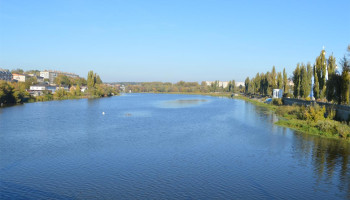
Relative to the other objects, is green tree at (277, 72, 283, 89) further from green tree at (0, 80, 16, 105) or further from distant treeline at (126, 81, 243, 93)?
distant treeline at (126, 81, 243, 93)

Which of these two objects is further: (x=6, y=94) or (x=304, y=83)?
(x=6, y=94)

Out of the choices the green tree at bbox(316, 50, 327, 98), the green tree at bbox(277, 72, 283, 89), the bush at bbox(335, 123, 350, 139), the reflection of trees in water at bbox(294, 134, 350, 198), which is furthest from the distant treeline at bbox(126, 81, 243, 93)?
the reflection of trees in water at bbox(294, 134, 350, 198)

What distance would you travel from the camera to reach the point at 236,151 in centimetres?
1730

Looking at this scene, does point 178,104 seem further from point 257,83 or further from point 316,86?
point 257,83

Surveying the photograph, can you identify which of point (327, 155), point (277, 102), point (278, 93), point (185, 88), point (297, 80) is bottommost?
point (327, 155)

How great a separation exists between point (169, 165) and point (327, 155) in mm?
8817

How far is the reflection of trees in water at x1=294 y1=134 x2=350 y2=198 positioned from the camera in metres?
13.1

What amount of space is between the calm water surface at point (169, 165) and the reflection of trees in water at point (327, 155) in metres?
0.04

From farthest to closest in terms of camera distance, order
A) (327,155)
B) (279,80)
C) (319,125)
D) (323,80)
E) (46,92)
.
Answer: (46,92) → (279,80) → (323,80) → (319,125) → (327,155)

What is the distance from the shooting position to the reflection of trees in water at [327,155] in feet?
42.9

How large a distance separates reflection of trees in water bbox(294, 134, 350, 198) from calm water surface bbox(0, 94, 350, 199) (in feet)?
0.14

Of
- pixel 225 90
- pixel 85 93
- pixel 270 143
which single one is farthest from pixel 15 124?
pixel 225 90

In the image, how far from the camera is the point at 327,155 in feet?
53.8

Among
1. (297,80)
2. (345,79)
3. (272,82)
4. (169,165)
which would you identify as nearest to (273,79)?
(272,82)
